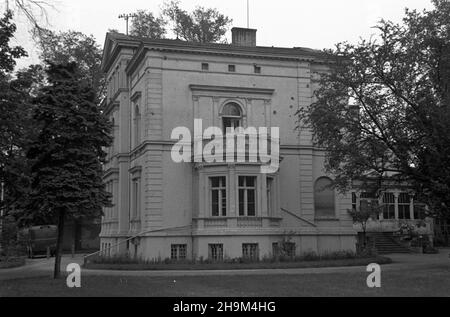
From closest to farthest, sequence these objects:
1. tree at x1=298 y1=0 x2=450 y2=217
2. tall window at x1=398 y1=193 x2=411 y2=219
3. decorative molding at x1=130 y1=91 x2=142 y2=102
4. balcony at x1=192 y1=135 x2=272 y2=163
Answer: tree at x1=298 y1=0 x2=450 y2=217, balcony at x1=192 y1=135 x2=272 y2=163, decorative molding at x1=130 y1=91 x2=142 y2=102, tall window at x1=398 y1=193 x2=411 y2=219

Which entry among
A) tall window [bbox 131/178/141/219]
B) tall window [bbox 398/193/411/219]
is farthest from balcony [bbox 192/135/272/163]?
tall window [bbox 398/193/411/219]

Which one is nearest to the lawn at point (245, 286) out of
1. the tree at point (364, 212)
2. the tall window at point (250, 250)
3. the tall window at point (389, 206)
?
the tall window at point (250, 250)

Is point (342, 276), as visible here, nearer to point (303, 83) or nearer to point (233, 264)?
point (233, 264)

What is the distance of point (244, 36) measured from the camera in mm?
39250

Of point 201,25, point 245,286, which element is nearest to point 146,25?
point 201,25

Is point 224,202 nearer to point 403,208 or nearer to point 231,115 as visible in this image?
point 231,115

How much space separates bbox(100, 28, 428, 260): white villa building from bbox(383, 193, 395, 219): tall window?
14295 millimetres

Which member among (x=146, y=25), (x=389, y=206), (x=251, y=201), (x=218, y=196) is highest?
(x=146, y=25)

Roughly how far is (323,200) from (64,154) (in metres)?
18.3

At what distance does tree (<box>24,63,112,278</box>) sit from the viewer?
70.0 ft

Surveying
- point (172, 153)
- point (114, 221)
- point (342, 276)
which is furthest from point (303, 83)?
point (342, 276)

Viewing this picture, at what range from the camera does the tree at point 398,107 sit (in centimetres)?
2542

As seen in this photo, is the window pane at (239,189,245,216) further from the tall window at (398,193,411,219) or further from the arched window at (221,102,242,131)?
the tall window at (398,193,411,219)
